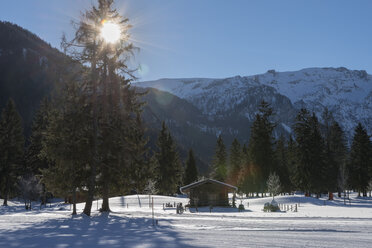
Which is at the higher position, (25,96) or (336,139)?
(25,96)

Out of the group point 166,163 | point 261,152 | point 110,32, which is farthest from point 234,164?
point 110,32

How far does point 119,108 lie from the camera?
79.5 ft

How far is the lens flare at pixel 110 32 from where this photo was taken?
75.1ft

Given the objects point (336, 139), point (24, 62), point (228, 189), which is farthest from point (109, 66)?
point (24, 62)

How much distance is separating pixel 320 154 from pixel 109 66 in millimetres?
42882

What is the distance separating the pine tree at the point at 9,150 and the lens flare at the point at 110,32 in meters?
34.3

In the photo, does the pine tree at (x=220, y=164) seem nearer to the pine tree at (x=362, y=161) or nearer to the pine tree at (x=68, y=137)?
the pine tree at (x=362, y=161)

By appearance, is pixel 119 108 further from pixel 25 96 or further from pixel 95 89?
pixel 25 96

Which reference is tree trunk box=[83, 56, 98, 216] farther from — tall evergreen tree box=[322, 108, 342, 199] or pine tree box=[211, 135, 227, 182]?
pine tree box=[211, 135, 227, 182]

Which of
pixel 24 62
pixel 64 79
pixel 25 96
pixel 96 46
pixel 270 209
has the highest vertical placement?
pixel 24 62

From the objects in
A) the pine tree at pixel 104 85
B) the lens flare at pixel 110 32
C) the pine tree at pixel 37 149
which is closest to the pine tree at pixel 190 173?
the pine tree at pixel 37 149

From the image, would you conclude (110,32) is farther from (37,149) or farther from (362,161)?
(362,161)

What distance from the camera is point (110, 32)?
23.1m

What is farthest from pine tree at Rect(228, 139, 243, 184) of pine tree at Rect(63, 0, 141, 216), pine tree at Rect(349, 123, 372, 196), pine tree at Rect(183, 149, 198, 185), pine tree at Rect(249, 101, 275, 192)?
pine tree at Rect(63, 0, 141, 216)
